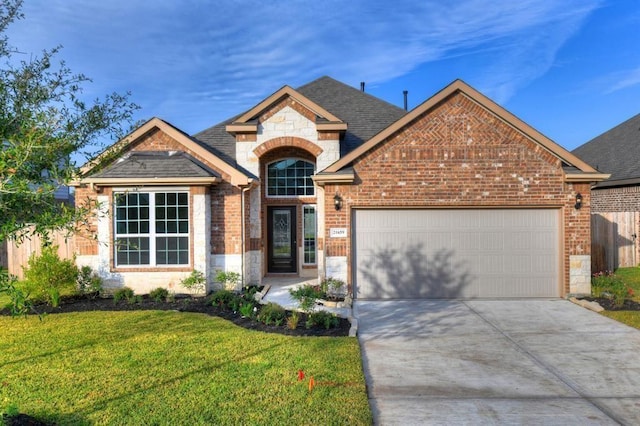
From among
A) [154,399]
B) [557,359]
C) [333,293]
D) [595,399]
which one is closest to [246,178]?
[333,293]

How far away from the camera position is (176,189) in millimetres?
10891

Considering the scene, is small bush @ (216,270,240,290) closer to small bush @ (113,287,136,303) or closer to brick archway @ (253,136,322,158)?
small bush @ (113,287,136,303)

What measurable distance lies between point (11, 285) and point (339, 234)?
25.9 ft

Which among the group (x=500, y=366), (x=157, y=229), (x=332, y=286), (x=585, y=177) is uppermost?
(x=585, y=177)

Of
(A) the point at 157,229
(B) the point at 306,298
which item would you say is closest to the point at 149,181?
(A) the point at 157,229

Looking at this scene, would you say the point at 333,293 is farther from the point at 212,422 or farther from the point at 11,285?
the point at 11,285

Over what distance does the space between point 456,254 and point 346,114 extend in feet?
22.7

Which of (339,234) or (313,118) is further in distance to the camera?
(313,118)

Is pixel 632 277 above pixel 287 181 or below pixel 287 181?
below

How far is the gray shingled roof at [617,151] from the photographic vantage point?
1703 cm

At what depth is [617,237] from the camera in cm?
1459

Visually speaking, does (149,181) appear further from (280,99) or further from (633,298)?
(633,298)

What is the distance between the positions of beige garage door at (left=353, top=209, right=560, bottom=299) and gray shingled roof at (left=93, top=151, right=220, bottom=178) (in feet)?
14.1

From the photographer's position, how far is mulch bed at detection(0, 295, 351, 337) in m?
7.64
